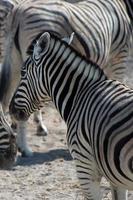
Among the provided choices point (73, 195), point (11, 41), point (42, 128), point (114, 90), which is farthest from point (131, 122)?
point (42, 128)

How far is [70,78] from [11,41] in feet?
8.45

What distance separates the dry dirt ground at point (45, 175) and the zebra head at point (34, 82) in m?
0.91

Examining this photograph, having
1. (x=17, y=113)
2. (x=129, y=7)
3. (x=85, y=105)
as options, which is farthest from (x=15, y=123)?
(x=85, y=105)

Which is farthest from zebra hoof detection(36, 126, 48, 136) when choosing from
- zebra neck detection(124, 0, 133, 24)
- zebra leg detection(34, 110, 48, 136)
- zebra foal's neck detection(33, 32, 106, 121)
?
zebra foal's neck detection(33, 32, 106, 121)

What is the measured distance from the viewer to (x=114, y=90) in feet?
17.9

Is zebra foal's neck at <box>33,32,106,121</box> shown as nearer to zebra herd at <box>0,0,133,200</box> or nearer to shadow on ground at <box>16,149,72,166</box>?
zebra herd at <box>0,0,133,200</box>

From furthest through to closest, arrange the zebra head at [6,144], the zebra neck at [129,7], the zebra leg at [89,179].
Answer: the zebra neck at [129,7] < the zebra head at [6,144] < the zebra leg at [89,179]

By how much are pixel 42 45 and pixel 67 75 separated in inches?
13.8

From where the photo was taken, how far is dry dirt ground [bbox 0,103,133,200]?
7.07m

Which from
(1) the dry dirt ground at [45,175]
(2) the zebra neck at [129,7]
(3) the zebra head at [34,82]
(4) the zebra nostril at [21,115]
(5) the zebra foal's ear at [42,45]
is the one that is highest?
(2) the zebra neck at [129,7]

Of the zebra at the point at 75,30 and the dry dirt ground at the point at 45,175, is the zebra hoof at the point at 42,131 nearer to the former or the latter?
the dry dirt ground at the point at 45,175

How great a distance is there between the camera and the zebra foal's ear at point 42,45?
19.1 feet

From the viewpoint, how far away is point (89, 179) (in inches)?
218

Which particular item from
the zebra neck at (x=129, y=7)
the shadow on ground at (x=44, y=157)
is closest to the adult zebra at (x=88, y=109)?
the shadow on ground at (x=44, y=157)
